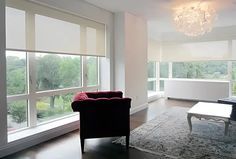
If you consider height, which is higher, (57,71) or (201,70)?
(201,70)

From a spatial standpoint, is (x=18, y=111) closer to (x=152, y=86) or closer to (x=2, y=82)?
(x=2, y=82)

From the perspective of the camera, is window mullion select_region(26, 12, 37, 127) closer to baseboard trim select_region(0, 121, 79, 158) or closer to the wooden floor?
baseboard trim select_region(0, 121, 79, 158)

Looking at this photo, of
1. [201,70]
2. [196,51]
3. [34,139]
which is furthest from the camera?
[201,70]

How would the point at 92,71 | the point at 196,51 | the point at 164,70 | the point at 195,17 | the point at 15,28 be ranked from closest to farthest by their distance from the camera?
the point at 15,28 < the point at 195,17 < the point at 92,71 < the point at 196,51 < the point at 164,70

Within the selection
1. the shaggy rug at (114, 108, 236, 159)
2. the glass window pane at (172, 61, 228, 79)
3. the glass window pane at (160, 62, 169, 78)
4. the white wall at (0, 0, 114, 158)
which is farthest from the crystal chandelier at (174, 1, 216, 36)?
the glass window pane at (160, 62, 169, 78)

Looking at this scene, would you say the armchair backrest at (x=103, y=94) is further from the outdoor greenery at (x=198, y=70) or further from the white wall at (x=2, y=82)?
the outdoor greenery at (x=198, y=70)

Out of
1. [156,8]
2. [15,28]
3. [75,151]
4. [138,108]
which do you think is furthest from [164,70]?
[15,28]

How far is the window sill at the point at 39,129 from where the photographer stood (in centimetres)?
320

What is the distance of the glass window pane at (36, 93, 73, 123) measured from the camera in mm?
3852

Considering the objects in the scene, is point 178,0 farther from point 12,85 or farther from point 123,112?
point 12,85

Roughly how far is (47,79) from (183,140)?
106 inches

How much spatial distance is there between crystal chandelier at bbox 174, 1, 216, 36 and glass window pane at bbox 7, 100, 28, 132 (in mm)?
3449

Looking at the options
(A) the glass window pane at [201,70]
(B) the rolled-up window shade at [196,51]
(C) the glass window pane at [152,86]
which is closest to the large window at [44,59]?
(C) the glass window pane at [152,86]

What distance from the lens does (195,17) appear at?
4098 mm
